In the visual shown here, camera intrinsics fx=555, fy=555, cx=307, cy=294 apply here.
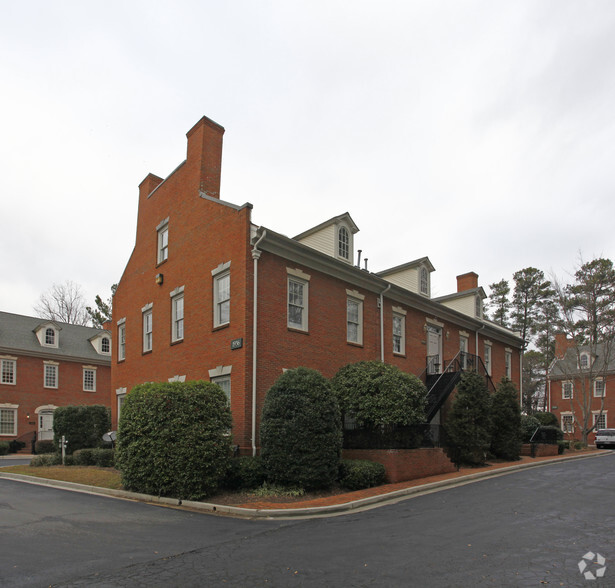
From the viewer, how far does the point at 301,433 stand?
45.0ft

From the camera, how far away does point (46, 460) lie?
68.9 ft

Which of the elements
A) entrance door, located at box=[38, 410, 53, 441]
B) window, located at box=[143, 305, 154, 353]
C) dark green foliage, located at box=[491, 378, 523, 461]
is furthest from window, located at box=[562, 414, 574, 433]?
entrance door, located at box=[38, 410, 53, 441]

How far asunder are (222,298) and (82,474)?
22.6ft

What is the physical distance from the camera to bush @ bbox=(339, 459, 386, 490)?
46.8ft

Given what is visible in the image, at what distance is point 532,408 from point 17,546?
56865 millimetres

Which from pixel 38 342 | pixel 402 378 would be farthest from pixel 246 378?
pixel 38 342

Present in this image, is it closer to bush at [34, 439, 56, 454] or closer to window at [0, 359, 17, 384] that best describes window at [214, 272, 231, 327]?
bush at [34, 439, 56, 454]

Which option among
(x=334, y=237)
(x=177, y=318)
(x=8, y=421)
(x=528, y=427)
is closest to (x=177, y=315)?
(x=177, y=318)

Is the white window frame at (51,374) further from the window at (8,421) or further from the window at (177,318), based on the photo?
the window at (177,318)

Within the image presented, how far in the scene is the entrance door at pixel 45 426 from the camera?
37500 millimetres

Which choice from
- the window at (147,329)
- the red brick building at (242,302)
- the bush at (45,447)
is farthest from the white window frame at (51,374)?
the window at (147,329)

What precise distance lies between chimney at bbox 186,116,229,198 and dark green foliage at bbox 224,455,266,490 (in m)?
9.76

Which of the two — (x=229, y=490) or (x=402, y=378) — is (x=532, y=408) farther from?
(x=229, y=490)

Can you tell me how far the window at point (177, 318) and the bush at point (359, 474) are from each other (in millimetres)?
7990
